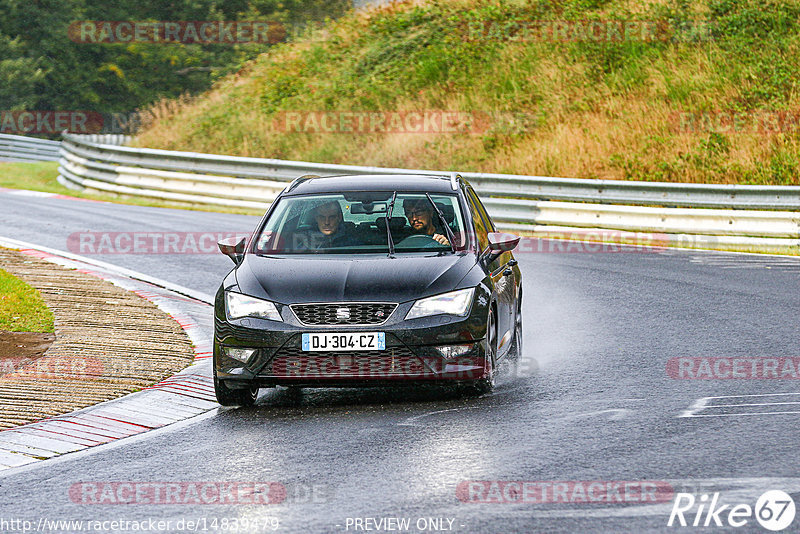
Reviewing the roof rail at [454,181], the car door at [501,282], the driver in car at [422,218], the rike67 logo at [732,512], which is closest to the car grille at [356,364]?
the car door at [501,282]

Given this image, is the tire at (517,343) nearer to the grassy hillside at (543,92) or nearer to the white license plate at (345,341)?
the white license plate at (345,341)

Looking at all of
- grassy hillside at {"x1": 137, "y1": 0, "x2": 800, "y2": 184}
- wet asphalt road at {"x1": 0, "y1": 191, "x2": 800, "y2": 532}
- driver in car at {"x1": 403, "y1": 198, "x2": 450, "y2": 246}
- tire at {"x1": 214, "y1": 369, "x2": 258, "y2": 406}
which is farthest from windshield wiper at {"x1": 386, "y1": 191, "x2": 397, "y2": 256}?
grassy hillside at {"x1": 137, "y1": 0, "x2": 800, "y2": 184}

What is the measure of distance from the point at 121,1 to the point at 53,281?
4470 centimetres

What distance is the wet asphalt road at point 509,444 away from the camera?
19.3ft

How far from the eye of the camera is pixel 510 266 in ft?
33.0

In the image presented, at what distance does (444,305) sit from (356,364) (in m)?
0.75

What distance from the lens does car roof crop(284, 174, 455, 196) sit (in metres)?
9.76

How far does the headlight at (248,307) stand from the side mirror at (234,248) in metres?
0.74

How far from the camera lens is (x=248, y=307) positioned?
838 cm

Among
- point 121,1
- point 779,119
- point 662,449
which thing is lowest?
point 662,449

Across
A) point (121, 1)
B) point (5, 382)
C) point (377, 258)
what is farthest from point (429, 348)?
point (121, 1)

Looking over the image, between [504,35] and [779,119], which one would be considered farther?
[504,35]

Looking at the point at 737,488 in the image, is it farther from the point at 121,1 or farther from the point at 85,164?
the point at 121,1

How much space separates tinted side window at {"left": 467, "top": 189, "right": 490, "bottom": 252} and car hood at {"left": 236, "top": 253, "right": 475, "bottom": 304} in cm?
55
